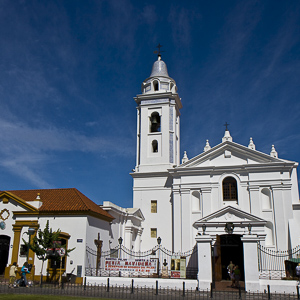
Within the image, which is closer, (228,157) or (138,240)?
(228,157)

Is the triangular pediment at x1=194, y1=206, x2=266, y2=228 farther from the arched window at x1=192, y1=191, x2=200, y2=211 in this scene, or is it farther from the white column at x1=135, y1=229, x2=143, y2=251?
the white column at x1=135, y1=229, x2=143, y2=251

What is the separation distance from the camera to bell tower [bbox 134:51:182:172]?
35.8 m

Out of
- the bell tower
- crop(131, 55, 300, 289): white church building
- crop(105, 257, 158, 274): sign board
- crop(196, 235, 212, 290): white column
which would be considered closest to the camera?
crop(196, 235, 212, 290): white column

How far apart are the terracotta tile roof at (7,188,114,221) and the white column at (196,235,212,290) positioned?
307 inches

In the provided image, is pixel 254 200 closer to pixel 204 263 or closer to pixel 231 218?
pixel 231 218

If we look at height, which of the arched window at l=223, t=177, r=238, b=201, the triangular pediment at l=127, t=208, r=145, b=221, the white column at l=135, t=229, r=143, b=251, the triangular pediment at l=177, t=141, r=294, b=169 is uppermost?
the triangular pediment at l=177, t=141, r=294, b=169

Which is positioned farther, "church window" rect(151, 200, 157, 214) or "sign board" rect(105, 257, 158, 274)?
"church window" rect(151, 200, 157, 214)

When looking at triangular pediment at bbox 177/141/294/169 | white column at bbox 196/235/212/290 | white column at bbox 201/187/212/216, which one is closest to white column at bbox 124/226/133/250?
white column at bbox 201/187/212/216

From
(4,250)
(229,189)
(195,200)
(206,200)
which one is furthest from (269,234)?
(4,250)

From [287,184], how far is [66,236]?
60.1 ft

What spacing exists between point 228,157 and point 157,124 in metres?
8.53

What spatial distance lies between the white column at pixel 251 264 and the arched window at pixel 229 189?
1209 centimetres

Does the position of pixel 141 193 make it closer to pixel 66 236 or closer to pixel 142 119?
pixel 142 119

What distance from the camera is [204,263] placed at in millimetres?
20047
